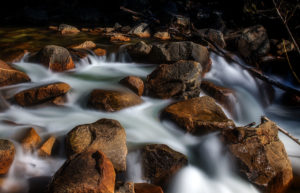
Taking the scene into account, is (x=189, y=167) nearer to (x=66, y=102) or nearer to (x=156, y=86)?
(x=156, y=86)

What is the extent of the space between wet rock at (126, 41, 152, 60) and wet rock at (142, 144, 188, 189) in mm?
4490

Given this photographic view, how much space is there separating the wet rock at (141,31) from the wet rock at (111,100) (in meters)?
6.84

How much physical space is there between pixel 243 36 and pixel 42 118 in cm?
758

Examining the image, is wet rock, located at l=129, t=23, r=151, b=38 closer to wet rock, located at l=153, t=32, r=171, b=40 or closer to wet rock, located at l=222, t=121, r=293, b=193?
wet rock, located at l=153, t=32, r=171, b=40

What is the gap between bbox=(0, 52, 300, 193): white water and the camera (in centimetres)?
323

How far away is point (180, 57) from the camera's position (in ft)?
21.1

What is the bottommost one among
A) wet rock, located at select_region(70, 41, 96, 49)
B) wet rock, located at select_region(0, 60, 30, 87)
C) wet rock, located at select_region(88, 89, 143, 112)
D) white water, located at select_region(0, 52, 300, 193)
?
white water, located at select_region(0, 52, 300, 193)

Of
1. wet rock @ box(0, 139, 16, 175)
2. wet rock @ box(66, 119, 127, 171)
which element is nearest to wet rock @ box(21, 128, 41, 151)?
wet rock @ box(0, 139, 16, 175)

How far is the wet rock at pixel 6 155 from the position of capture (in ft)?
9.60

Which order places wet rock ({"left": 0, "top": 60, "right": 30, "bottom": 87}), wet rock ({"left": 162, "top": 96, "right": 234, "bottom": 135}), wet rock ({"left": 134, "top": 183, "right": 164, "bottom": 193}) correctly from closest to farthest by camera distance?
wet rock ({"left": 134, "top": 183, "right": 164, "bottom": 193}), wet rock ({"left": 162, "top": 96, "right": 234, "bottom": 135}), wet rock ({"left": 0, "top": 60, "right": 30, "bottom": 87})

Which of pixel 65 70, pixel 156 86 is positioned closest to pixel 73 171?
pixel 156 86

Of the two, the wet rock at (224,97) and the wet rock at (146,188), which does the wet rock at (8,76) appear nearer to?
the wet rock at (146,188)

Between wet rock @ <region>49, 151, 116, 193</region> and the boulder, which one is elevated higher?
the boulder

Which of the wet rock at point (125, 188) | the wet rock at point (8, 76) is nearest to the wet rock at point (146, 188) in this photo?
the wet rock at point (125, 188)
